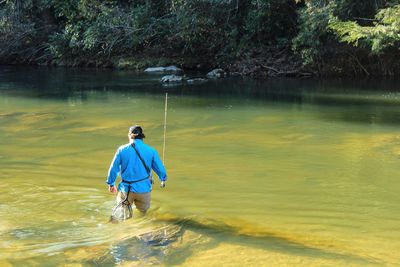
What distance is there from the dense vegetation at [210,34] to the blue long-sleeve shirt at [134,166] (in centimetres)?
1701

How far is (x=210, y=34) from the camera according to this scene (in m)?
32.0

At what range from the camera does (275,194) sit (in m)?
9.06

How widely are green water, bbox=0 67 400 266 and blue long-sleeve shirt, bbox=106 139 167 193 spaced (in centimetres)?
59

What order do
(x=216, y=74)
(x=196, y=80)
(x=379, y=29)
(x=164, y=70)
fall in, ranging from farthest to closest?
(x=164, y=70)
(x=216, y=74)
(x=196, y=80)
(x=379, y=29)

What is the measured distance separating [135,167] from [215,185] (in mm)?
2691

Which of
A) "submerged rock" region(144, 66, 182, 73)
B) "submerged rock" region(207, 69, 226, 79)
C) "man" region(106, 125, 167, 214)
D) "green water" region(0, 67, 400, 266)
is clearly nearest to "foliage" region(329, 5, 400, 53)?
"green water" region(0, 67, 400, 266)

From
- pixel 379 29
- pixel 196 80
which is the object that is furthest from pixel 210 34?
pixel 379 29

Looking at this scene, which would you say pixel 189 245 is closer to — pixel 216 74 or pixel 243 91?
pixel 243 91

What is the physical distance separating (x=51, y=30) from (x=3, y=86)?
1384cm

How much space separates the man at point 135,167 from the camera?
7.15 metres

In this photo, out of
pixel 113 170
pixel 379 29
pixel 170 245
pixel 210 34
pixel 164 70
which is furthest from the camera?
pixel 164 70

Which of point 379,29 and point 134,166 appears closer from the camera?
point 134,166

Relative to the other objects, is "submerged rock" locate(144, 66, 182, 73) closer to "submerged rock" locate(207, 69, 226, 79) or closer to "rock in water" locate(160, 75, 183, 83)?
"submerged rock" locate(207, 69, 226, 79)

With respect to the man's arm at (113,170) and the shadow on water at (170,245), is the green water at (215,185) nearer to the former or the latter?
the shadow on water at (170,245)
